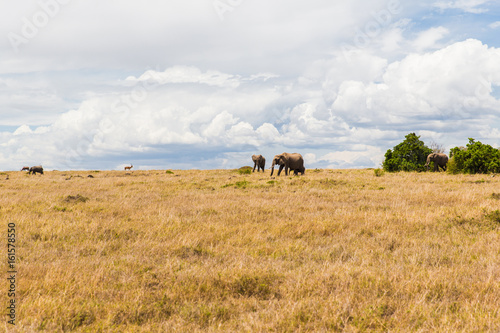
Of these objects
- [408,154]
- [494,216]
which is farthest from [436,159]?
[494,216]

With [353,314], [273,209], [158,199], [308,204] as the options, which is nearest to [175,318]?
[353,314]

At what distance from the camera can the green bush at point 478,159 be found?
31.6 metres

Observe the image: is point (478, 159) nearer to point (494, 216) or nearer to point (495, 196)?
point (495, 196)

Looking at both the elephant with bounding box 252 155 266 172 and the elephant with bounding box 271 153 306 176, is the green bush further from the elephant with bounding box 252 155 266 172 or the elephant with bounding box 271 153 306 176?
the elephant with bounding box 252 155 266 172

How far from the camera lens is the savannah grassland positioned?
4.78m

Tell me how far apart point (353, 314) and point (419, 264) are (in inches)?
111

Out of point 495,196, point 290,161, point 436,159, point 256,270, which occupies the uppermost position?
point 436,159

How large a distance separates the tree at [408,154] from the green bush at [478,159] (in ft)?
21.5

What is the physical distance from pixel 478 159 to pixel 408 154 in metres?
9.18

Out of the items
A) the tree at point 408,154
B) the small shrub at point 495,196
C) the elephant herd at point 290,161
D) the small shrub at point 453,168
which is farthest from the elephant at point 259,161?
the small shrub at point 495,196

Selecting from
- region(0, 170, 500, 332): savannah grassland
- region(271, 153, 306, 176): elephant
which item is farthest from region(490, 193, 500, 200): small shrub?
region(271, 153, 306, 176): elephant

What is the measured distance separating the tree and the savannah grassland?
1162 inches

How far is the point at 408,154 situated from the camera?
40906 millimetres

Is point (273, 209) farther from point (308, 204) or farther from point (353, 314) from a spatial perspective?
point (353, 314)
